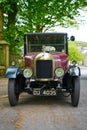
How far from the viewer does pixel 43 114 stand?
11.7m

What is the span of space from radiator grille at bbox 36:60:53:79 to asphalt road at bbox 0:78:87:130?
89cm

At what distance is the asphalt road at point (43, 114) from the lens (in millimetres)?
9875

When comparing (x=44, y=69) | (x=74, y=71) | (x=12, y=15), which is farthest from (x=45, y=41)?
(x=12, y=15)

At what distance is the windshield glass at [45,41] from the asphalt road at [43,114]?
1.74m

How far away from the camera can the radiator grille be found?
13.6 meters

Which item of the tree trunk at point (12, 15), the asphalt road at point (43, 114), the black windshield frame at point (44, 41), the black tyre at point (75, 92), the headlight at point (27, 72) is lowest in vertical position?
the asphalt road at point (43, 114)

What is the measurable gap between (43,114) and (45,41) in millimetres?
4383

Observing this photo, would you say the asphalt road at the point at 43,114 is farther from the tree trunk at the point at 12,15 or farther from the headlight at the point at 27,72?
the tree trunk at the point at 12,15

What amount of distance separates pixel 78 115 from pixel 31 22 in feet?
95.1

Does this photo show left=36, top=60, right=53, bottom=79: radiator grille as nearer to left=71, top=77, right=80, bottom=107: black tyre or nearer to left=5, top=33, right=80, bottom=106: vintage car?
left=5, top=33, right=80, bottom=106: vintage car

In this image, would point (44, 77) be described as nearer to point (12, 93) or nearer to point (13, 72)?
point (13, 72)

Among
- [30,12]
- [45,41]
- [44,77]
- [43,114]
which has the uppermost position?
[30,12]

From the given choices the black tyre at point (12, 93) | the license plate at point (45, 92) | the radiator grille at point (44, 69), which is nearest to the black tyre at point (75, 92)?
the license plate at point (45, 92)

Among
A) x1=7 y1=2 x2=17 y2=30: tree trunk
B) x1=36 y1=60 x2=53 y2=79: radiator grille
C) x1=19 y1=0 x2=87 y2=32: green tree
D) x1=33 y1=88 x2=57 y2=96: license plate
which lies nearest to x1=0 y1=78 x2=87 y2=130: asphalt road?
x1=33 y1=88 x2=57 y2=96: license plate
